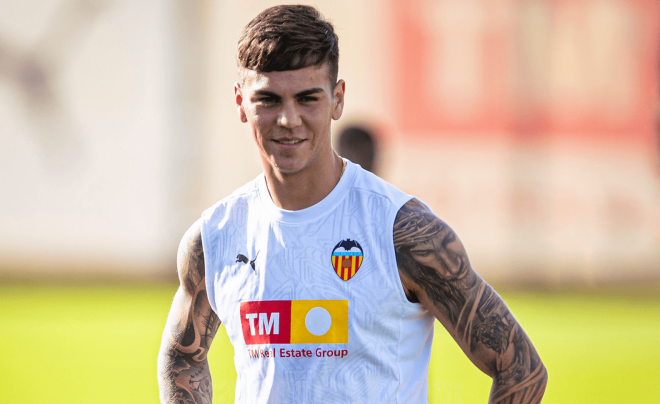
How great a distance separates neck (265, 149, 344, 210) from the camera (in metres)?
1.84

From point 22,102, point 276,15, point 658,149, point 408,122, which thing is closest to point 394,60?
point 408,122

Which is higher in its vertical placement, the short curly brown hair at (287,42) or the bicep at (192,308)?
the short curly brown hair at (287,42)

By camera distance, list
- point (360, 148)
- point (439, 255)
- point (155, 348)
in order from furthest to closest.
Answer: point (155, 348)
point (360, 148)
point (439, 255)

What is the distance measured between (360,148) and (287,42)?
186 centimetres

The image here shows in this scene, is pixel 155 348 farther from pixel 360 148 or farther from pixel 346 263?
pixel 346 263

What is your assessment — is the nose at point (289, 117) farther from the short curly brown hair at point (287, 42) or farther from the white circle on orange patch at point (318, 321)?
the white circle on orange patch at point (318, 321)

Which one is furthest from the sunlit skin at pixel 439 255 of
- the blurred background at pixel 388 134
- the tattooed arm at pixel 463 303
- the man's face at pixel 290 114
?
the blurred background at pixel 388 134

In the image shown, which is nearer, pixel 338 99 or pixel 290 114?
pixel 290 114

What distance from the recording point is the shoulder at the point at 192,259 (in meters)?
1.98

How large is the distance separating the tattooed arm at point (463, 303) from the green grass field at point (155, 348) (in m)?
2.08

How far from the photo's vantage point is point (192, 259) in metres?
1.99

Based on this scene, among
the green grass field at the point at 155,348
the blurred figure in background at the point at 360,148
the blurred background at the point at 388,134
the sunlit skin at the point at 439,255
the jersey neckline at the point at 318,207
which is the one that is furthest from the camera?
the blurred background at the point at 388,134

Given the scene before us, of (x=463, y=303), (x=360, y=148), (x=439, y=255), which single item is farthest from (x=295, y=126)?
(x=360, y=148)

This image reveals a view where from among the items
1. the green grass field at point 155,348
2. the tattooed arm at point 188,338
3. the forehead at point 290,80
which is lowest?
the green grass field at point 155,348
